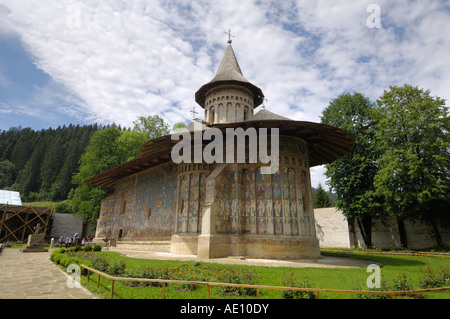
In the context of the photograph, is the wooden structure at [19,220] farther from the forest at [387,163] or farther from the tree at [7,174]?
the tree at [7,174]

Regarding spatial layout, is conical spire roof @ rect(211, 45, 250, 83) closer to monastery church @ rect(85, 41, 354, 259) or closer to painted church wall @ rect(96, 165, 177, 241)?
monastery church @ rect(85, 41, 354, 259)

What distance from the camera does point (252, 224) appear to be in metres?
12.5

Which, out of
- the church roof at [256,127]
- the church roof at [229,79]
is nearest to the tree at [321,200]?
the church roof at [256,127]

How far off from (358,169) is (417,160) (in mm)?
4163

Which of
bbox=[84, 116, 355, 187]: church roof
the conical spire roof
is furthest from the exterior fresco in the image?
the conical spire roof

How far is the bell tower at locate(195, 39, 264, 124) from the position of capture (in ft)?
59.4

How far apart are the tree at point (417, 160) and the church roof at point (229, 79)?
9.70 metres

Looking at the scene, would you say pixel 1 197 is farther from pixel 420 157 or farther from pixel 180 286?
pixel 420 157

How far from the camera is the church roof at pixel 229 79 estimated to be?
18.2 metres

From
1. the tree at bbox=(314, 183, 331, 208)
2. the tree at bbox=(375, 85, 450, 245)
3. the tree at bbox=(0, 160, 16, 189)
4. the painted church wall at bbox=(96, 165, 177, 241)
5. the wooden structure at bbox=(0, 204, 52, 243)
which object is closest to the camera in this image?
the tree at bbox=(375, 85, 450, 245)

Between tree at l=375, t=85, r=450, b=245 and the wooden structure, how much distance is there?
34.0 metres
